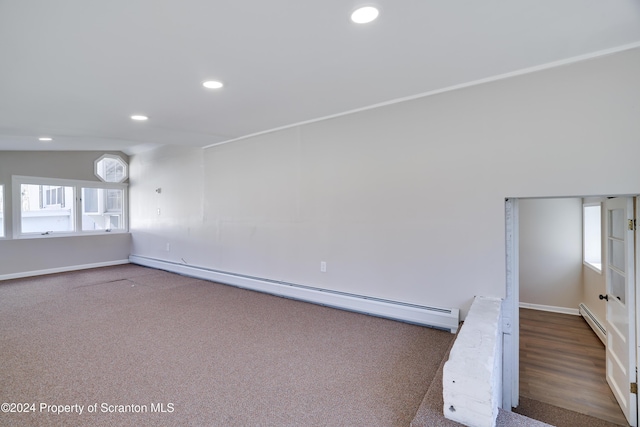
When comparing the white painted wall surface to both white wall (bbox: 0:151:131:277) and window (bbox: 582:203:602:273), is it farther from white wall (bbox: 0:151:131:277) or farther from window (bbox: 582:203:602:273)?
white wall (bbox: 0:151:131:277)

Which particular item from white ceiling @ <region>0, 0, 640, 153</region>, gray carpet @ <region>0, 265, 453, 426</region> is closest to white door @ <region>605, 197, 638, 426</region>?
gray carpet @ <region>0, 265, 453, 426</region>

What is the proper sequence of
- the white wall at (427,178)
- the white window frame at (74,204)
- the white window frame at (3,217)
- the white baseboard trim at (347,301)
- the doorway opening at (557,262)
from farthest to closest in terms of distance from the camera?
the white window frame at (74,204), the white window frame at (3,217), the doorway opening at (557,262), the white baseboard trim at (347,301), the white wall at (427,178)

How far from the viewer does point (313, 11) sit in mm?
1635

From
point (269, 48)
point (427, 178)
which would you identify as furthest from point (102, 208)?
point (427, 178)

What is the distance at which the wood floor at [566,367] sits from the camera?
2723mm

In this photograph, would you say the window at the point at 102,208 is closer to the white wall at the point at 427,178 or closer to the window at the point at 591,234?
the white wall at the point at 427,178

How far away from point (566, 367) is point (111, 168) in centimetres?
844

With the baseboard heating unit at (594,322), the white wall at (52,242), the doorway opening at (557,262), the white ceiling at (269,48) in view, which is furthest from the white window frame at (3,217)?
the baseboard heating unit at (594,322)

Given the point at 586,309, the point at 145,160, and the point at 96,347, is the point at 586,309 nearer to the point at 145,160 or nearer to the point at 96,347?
the point at 96,347

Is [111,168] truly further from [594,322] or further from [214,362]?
[594,322]

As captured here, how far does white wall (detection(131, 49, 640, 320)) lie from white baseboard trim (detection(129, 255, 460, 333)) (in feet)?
0.26

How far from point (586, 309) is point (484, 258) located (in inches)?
131

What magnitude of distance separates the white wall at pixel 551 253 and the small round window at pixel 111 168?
806 cm

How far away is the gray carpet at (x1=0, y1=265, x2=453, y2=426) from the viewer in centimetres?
183
